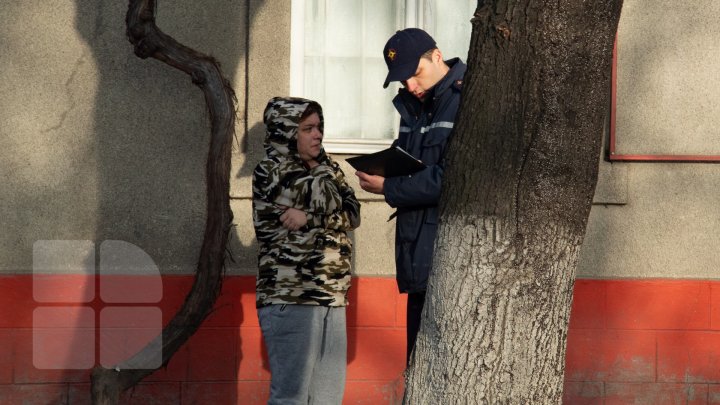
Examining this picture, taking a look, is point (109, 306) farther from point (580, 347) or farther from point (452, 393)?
point (452, 393)

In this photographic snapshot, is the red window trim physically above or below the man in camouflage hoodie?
above

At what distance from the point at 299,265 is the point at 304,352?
37 cm

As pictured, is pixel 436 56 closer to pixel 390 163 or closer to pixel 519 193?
pixel 390 163

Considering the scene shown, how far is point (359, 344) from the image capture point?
7141 millimetres

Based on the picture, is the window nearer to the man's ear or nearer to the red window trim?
Result: the red window trim

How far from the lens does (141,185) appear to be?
7.10 metres

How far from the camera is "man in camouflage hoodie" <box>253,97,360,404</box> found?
5.27 m

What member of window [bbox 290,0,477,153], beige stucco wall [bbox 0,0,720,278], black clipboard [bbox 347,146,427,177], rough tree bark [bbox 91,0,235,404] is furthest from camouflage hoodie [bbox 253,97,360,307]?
window [bbox 290,0,477,153]

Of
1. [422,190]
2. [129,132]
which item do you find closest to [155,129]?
[129,132]

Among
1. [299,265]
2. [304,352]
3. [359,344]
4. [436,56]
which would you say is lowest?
[359,344]

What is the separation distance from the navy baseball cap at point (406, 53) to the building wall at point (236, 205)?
2.14m

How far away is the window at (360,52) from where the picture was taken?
734cm

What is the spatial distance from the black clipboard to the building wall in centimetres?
210

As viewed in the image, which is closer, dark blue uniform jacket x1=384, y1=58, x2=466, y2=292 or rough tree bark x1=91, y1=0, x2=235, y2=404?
dark blue uniform jacket x1=384, y1=58, x2=466, y2=292
